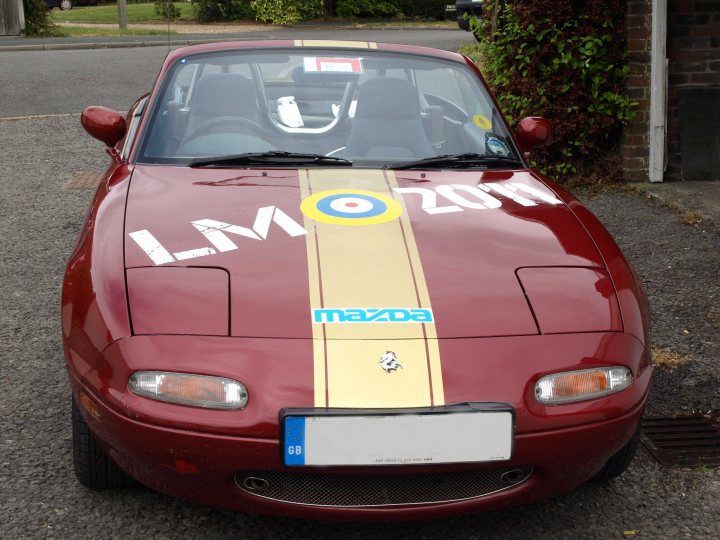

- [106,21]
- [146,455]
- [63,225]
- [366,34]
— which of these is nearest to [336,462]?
[146,455]

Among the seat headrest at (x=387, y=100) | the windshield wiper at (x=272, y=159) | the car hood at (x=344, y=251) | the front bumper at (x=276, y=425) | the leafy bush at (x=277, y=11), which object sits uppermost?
the seat headrest at (x=387, y=100)

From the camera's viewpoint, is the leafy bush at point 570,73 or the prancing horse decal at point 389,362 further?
the leafy bush at point 570,73

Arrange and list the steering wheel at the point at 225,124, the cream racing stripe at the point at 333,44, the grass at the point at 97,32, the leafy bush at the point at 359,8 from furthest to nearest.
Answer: the leafy bush at the point at 359,8
the grass at the point at 97,32
the cream racing stripe at the point at 333,44
the steering wheel at the point at 225,124

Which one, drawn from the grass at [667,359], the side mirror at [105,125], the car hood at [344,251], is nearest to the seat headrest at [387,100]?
the car hood at [344,251]

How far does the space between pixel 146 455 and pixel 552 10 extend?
5813mm

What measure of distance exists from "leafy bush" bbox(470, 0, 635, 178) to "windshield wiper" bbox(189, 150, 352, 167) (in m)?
4.19

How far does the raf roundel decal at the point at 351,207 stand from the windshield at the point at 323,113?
13.7 inches

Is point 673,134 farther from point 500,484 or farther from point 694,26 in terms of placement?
point 500,484

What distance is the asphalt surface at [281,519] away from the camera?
297cm

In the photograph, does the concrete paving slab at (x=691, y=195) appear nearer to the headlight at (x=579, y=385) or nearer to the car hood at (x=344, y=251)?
the car hood at (x=344, y=251)

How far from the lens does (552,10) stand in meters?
7.49

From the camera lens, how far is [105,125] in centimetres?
418

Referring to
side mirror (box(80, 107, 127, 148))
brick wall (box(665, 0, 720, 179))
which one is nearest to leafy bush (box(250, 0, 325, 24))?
brick wall (box(665, 0, 720, 179))

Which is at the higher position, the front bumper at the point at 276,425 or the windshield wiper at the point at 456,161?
the windshield wiper at the point at 456,161
